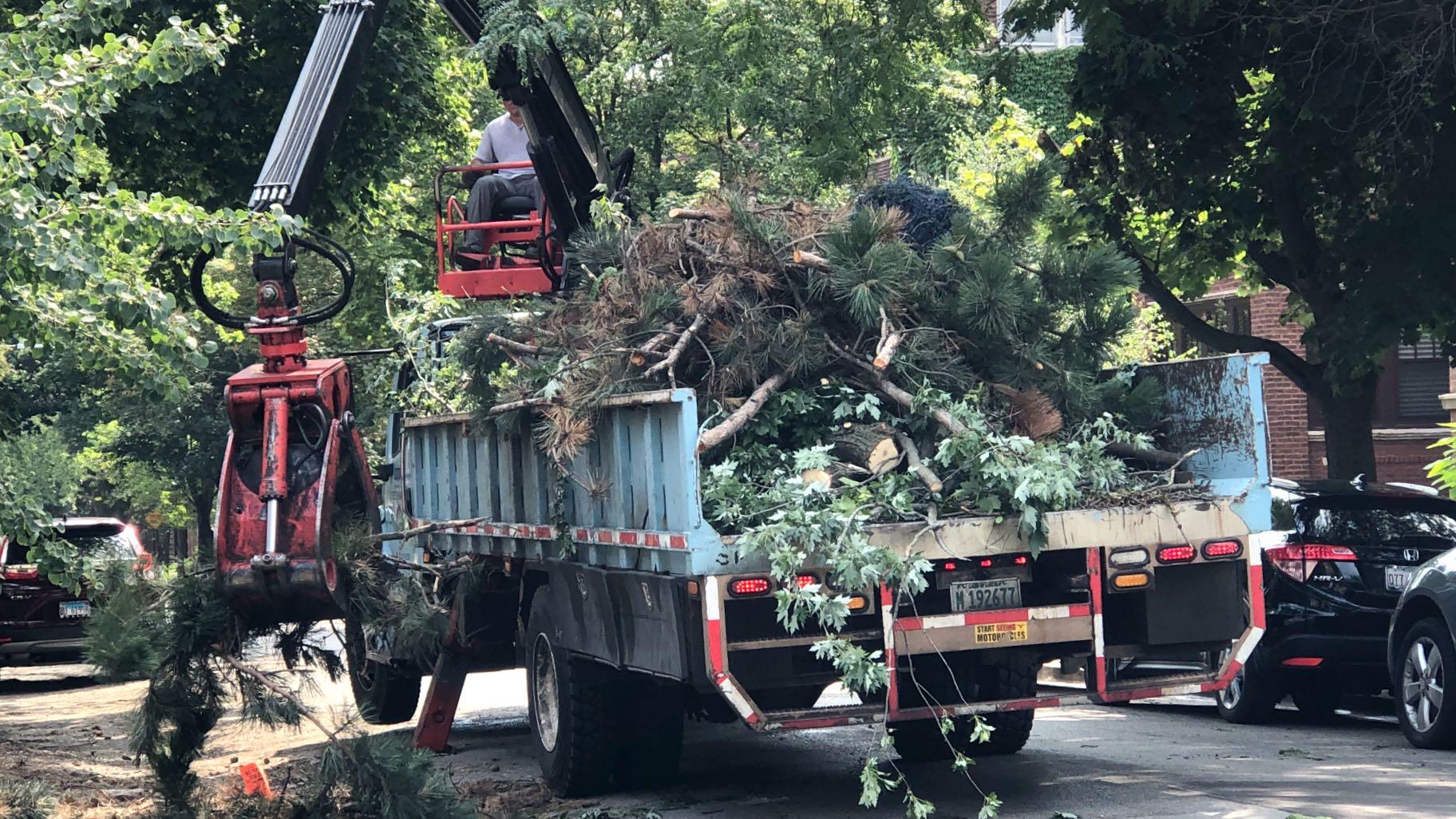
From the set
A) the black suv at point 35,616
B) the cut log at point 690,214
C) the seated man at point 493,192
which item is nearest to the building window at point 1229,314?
the seated man at point 493,192

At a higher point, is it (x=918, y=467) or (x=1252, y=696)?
(x=918, y=467)

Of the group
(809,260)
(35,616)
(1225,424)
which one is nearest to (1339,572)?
(1225,424)

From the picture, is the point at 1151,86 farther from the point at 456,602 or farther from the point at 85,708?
the point at 85,708

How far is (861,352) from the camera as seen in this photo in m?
8.55

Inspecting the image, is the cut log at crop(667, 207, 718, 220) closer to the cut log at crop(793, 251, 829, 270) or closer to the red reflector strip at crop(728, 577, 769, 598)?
the cut log at crop(793, 251, 829, 270)

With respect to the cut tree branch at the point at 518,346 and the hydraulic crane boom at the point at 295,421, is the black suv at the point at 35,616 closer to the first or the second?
the hydraulic crane boom at the point at 295,421

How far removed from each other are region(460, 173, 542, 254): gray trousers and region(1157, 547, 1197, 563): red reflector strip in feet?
18.1

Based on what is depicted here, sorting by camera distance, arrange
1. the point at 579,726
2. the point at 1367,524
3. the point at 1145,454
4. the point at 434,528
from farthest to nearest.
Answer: the point at 1367,524
the point at 434,528
the point at 579,726
the point at 1145,454

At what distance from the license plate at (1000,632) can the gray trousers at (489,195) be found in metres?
5.38

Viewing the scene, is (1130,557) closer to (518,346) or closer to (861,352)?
(861,352)

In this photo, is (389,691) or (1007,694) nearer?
(1007,694)

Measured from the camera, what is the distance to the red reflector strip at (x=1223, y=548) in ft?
26.3

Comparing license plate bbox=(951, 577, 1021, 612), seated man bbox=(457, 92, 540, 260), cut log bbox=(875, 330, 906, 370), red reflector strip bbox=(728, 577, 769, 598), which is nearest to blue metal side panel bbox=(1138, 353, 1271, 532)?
license plate bbox=(951, 577, 1021, 612)

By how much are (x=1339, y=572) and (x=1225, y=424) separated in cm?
295
